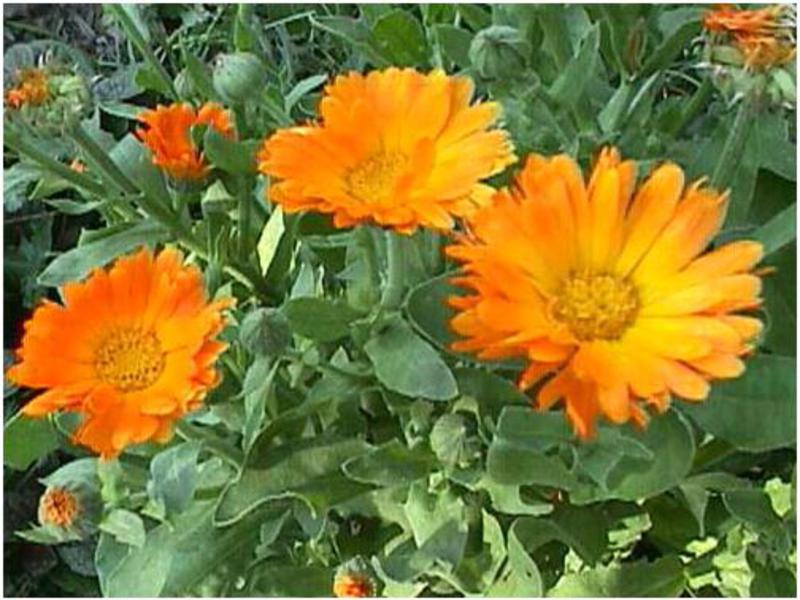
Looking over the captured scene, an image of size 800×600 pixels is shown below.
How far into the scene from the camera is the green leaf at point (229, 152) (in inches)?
49.8

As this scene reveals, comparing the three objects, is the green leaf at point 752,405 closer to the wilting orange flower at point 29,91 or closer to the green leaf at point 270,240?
the green leaf at point 270,240

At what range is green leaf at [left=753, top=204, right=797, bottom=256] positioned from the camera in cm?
110

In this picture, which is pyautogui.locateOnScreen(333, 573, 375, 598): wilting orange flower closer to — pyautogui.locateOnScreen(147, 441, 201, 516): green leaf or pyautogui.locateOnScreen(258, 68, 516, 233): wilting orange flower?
pyautogui.locateOnScreen(147, 441, 201, 516): green leaf

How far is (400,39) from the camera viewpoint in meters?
1.40

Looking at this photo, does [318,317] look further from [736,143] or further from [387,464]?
[736,143]

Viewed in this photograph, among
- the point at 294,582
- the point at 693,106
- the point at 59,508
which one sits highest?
the point at 693,106

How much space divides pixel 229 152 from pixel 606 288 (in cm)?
37

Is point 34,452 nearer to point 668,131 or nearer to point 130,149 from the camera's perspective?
point 130,149

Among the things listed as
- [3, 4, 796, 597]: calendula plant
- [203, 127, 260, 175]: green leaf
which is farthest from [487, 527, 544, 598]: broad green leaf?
[203, 127, 260, 175]: green leaf

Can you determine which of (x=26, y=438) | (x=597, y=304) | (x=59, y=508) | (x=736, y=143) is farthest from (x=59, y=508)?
(x=736, y=143)

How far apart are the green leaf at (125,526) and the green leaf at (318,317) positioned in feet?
0.76

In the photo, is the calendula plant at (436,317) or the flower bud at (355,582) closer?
the calendula plant at (436,317)

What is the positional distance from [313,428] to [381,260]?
0.49ft

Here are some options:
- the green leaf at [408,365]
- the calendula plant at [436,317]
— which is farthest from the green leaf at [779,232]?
the green leaf at [408,365]
